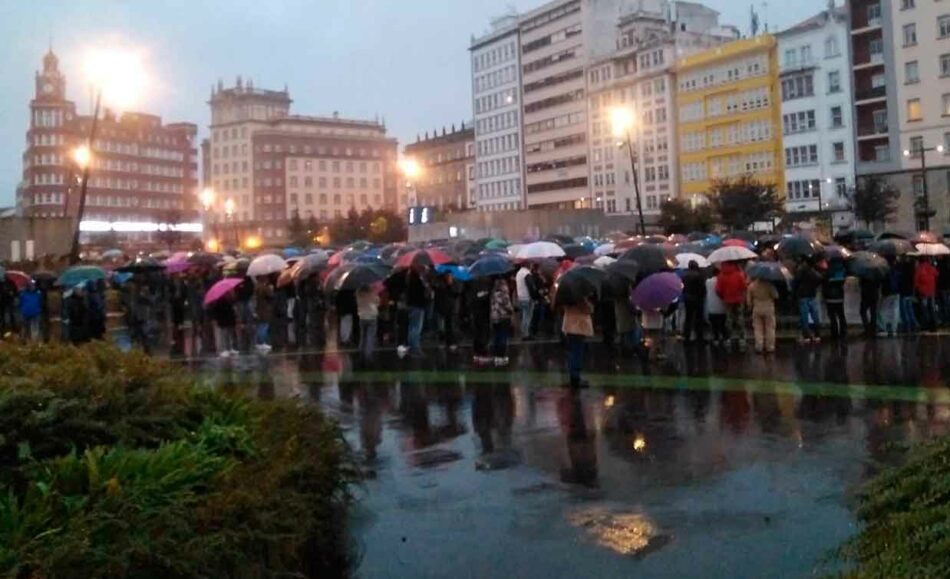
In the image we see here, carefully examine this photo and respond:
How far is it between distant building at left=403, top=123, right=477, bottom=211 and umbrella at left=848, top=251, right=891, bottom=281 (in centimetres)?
11908

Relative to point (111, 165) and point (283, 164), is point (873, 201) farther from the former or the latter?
point (111, 165)

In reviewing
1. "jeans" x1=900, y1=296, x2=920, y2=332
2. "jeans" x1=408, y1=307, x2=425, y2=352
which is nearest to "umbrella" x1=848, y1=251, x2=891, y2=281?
"jeans" x1=900, y1=296, x2=920, y2=332

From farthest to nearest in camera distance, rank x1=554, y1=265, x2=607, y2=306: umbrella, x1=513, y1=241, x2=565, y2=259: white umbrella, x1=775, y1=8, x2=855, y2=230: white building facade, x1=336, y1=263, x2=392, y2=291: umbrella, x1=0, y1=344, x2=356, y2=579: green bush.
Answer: x1=775, y1=8, x2=855, y2=230: white building facade, x1=513, y1=241, x2=565, y2=259: white umbrella, x1=336, y1=263, x2=392, y2=291: umbrella, x1=554, y1=265, x2=607, y2=306: umbrella, x1=0, y1=344, x2=356, y2=579: green bush

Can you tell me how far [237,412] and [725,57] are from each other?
90.3 meters

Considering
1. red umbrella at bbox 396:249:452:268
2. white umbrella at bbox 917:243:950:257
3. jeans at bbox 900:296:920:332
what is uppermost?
red umbrella at bbox 396:249:452:268

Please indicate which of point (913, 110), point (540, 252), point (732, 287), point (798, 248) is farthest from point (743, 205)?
point (732, 287)

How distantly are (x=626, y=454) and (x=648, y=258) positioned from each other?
9.16 meters

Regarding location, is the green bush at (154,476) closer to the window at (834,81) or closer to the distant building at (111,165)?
the window at (834,81)

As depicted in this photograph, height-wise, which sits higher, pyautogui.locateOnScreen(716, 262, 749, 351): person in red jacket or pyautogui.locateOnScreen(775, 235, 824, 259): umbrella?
pyautogui.locateOnScreen(775, 235, 824, 259): umbrella

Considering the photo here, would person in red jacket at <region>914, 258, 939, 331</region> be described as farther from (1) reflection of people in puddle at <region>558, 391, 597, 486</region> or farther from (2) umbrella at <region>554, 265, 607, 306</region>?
(1) reflection of people in puddle at <region>558, 391, 597, 486</region>

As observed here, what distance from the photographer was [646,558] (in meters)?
7.02

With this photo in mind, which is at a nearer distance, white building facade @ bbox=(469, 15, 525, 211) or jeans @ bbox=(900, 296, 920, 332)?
jeans @ bbox=(900, 296, 920, 332)

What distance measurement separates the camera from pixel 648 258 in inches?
748

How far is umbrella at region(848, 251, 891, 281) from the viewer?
1909cm
